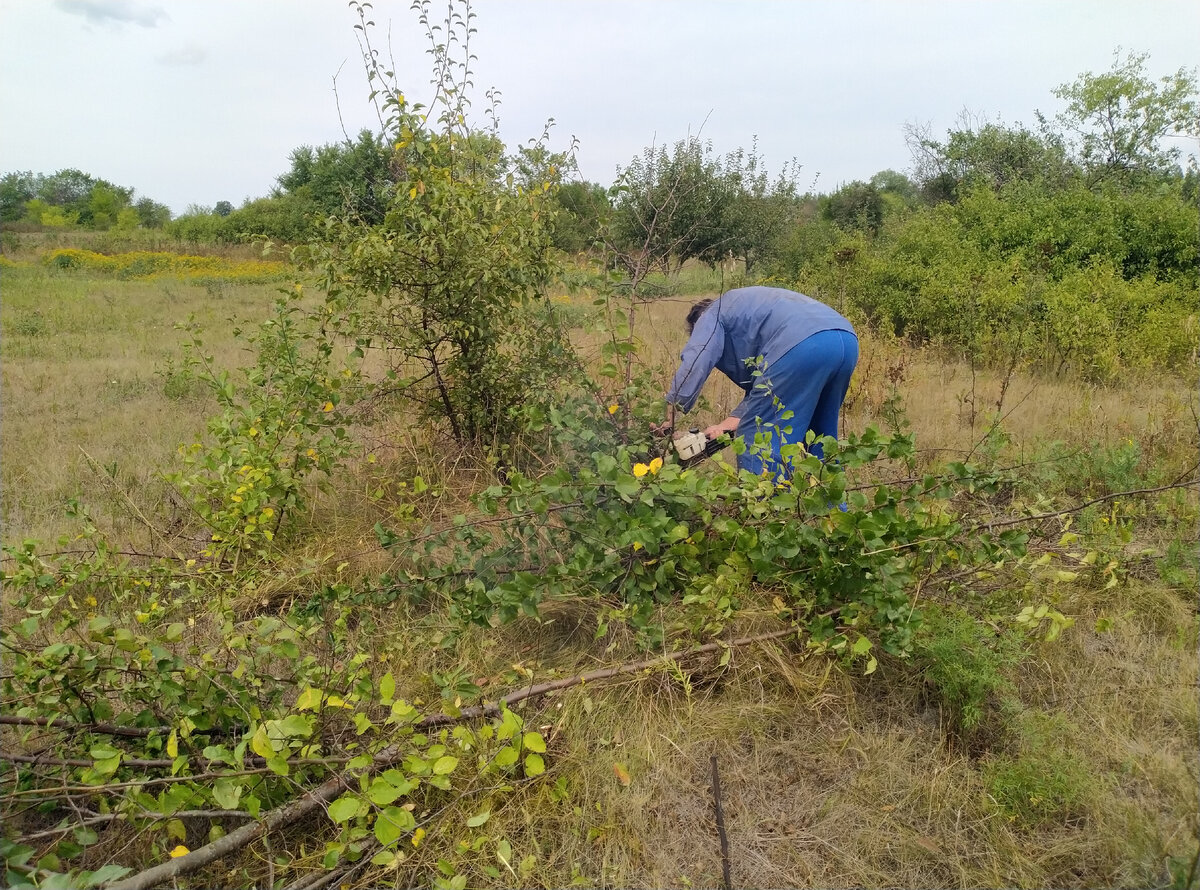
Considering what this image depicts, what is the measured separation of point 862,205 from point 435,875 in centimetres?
2415

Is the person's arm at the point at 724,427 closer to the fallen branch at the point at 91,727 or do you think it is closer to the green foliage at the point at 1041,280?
the fallen branch at the point at 91,727

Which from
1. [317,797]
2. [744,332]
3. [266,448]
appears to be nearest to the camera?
[317,797]

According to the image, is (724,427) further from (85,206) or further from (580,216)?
(85,206)

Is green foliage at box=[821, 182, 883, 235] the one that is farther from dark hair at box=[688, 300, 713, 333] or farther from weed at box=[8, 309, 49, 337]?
dark hair at box=[688, 300, 713, 333]

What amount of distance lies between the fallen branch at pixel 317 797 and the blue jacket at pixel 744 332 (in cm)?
114

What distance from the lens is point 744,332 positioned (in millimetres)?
3441

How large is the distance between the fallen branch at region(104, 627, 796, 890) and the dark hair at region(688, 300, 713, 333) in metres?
1.90

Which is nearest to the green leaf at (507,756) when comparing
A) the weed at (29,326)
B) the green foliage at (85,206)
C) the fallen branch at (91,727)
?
the fallen branch at (91,727)

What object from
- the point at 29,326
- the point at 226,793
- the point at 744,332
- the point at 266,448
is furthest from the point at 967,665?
the point at 29,326

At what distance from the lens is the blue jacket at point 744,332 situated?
3168 mm

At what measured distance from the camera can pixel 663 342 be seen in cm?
520

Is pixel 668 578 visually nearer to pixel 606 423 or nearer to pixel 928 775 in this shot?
pixel 606 423

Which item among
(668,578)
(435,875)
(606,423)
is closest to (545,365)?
(606,423)

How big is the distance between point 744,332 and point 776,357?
288mm
